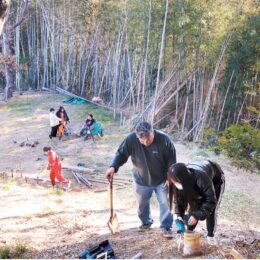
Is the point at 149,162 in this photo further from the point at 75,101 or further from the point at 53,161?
the point at 75,101

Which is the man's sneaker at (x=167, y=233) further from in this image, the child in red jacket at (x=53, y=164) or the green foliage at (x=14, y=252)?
the child in red jacket at (x=53, y=164)

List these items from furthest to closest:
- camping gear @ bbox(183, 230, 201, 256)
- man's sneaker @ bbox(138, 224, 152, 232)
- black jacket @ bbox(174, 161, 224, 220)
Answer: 1. man's sneaker @ bbox(138, 224, 152, 232)
2. camping gear @ bbox(183, 230, 201, 256)
3. black jacket @ bbox(174, 161, 224, 220)

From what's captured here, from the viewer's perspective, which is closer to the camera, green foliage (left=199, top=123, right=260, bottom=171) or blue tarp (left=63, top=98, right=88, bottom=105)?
green foliage (left=199, top=123, right=260, bottom=171)

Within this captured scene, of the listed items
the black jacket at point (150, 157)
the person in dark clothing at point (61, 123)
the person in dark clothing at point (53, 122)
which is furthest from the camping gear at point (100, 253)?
the person in dark clothing at point (61, 123)

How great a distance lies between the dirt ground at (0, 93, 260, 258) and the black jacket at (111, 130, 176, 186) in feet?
1.88

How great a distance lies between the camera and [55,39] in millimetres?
18797

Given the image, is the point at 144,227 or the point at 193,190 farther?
the point at 144,227

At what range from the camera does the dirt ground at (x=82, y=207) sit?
385cm

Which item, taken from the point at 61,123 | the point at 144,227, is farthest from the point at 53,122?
the point at 144,227

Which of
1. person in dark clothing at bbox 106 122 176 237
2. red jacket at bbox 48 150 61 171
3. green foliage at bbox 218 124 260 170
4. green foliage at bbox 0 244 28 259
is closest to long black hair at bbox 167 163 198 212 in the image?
person in dark clothing at bbox 106 122 176 237

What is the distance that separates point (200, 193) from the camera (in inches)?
118

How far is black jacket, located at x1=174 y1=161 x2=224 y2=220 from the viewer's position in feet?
9.68

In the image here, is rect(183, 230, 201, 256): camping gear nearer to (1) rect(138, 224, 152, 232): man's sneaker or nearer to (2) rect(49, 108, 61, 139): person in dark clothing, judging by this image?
(1) rect(138, 224, 152, 232): man's sneaker

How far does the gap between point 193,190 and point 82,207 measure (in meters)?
3.31
